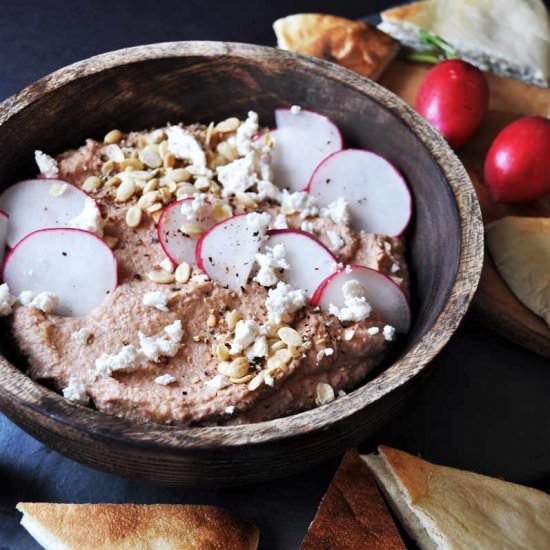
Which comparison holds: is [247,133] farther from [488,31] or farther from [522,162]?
[488,31]

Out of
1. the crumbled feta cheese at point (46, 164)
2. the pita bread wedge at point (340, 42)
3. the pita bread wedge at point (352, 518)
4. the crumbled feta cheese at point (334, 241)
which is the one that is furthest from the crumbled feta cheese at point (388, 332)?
the pita bread wedge at point (340, 42)

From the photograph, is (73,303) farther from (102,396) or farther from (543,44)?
(543,44)

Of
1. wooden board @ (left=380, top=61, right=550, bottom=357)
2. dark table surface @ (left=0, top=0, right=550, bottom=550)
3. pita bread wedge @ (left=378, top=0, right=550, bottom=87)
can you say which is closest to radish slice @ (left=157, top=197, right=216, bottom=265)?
dark table surface @ (left=0, top=0, right=550, bottom=550)

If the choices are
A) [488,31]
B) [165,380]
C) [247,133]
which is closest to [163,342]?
[165,380]

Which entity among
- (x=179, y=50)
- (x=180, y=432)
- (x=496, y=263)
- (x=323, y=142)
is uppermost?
(x=179, y=50)

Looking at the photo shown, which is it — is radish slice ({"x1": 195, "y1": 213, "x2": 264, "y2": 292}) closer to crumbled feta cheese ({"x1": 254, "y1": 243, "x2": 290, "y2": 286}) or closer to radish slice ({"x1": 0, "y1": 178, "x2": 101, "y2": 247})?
crumbled feta cheese ({"x1": 254, "y1": 243, "x2": 290, "y2": 286})

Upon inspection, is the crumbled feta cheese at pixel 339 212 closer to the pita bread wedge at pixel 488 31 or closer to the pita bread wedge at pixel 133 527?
the pita bread wedge at pixel 133 527

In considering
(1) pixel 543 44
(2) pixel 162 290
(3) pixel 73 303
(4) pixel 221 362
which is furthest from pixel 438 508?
(1) pixel 543 44

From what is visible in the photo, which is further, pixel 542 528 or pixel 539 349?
pixel 539 349
